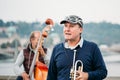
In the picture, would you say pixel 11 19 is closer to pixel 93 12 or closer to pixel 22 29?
pixel 22 29

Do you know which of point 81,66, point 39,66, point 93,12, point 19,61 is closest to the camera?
point 81,66

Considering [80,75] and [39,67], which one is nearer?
[80,75]

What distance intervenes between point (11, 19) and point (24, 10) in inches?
6.8

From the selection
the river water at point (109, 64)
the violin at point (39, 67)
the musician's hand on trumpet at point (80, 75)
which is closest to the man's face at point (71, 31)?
the musician's hand on trumpet at point (80, 75)

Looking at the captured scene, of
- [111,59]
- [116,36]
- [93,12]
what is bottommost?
[111,59]

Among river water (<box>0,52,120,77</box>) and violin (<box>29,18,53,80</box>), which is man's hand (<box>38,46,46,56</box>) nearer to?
violin (<box>29,18,53,80</box>)

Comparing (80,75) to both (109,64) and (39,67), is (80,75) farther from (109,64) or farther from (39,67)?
(109,64)

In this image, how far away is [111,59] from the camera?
3.73 metres

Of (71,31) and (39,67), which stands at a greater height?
(71,31)

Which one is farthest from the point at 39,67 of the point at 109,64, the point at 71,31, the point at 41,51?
the point at 109,64

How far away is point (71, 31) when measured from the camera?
201 cm

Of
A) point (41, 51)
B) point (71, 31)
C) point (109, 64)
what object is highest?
point (71, 31)

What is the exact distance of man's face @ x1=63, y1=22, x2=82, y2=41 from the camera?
6.58 feet

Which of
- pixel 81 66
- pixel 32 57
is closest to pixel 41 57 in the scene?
pixel 32 57
